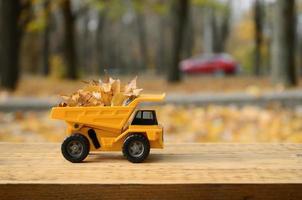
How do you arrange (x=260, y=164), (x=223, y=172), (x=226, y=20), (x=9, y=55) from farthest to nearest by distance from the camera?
(x=226, y=20) < (x=9, y=55) < (x=260, y=164) < (x=223, y=172)

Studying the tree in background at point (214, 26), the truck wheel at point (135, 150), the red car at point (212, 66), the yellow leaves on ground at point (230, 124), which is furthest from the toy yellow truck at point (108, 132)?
the tree in background at point (214, 26)

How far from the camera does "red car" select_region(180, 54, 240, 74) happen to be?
34.4 m

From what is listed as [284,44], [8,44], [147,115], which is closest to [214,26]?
[8,44]

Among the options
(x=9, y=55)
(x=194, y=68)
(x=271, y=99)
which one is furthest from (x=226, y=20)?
(x=271, y=99)

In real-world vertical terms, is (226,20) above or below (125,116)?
above

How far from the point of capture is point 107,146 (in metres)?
2.52

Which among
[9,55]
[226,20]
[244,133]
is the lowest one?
[244,133]

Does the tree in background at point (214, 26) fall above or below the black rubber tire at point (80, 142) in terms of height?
above

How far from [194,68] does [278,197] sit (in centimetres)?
3429

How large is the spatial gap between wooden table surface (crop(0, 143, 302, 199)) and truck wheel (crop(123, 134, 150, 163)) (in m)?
0.05

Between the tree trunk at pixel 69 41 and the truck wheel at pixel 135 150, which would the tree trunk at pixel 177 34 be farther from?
the truck wheel at pixel 135 150

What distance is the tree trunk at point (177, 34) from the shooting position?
52.3 feet

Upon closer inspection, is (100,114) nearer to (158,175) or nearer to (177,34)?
(158,175)

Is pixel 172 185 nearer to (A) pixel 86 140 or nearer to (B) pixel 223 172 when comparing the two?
(B) pixel 223 172
